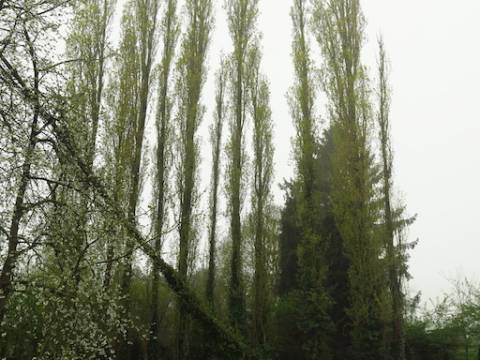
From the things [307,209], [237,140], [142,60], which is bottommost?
[307,209]

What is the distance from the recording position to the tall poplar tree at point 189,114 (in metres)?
14.1

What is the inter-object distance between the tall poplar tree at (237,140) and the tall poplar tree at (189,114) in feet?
4.76

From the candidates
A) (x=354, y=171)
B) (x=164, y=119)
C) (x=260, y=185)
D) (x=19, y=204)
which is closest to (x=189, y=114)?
(x=164, y=119)

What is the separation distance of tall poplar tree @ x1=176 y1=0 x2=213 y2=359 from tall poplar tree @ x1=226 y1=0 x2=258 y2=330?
1449mm

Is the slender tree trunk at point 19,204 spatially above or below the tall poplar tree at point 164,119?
below

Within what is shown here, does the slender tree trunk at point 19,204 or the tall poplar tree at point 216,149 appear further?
the tall poplar tree at point 216,149

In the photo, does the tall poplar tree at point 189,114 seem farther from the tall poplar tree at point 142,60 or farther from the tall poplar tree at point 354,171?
the tall poplar tree at point 354,171

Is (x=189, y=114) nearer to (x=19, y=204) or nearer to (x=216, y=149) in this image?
(x=216, y=149)

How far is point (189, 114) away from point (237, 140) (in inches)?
86.6

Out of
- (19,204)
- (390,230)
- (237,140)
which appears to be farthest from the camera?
(237,140)

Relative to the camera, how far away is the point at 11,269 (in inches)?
176

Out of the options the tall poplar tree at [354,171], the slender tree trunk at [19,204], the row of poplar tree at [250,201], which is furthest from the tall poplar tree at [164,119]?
the slender tree trunk at [19,204]

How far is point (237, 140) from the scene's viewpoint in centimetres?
1717

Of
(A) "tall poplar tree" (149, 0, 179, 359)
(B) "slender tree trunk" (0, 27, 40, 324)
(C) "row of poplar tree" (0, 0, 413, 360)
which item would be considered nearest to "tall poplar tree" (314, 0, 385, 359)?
(C) "row of poplar tree" (0, 0, 413, 360)
